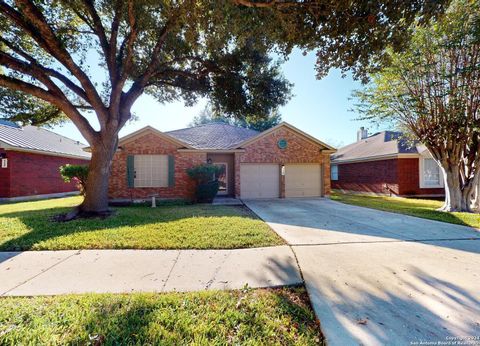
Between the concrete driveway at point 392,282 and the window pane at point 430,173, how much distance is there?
10778mm

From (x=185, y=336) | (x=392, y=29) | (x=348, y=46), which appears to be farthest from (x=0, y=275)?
(x=392, y=29)

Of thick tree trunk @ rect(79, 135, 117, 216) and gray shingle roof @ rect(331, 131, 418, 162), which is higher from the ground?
gray shingle roof @ rect(331, 131, 418, 162)

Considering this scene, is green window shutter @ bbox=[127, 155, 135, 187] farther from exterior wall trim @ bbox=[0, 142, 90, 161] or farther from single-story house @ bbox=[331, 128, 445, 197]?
single-story house @ bbox=[331, 128, 445, 197]

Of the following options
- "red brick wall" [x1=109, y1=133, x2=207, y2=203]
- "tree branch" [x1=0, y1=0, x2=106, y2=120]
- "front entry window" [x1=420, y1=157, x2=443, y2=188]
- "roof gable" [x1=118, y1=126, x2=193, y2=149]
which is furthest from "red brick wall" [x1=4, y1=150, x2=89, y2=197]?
"front entry window" [x1=420, y1=157, x2=443, y2=188]

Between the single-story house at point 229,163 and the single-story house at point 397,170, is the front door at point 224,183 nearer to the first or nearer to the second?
the single-story house at point 229,163

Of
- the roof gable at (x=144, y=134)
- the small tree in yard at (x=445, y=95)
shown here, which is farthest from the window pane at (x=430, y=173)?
the roof gable at (x=144, y=134)

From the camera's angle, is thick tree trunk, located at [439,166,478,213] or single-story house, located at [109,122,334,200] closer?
thick tree trunk, located at [439,166,478,213]

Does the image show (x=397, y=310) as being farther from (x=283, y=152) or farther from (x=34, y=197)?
(x=34, y=197)

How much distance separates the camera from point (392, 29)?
5387 millimetres

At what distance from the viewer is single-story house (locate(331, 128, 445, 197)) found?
569 inches

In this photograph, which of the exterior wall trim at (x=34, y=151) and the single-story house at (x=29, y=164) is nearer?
the exterior wall trim at (x=34, y=151)

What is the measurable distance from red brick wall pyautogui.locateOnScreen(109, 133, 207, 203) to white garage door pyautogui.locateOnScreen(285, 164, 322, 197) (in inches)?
226

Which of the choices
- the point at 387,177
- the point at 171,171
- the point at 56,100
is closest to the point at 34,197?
the point at 171,171

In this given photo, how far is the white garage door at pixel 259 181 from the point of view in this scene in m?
13.1
